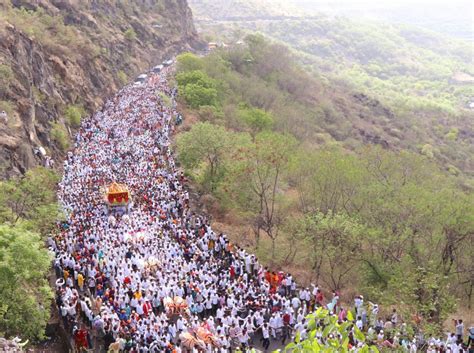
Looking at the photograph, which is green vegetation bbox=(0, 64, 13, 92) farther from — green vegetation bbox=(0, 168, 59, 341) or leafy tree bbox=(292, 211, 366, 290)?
leafy tree bbox=(292, 211, 366, 290)

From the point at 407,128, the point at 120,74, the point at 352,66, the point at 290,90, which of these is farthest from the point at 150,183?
the point at 352,66

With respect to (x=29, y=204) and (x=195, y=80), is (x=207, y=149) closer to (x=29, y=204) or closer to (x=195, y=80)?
(x=29, y=204)

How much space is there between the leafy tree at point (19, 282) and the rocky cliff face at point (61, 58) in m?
10.6

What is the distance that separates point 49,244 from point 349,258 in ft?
45.0

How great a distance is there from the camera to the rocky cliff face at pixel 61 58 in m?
32.4

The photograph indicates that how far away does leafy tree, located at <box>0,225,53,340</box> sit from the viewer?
16.2m

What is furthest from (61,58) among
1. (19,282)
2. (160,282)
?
(19,282)

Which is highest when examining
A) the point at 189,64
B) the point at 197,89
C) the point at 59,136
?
the point at 189,64

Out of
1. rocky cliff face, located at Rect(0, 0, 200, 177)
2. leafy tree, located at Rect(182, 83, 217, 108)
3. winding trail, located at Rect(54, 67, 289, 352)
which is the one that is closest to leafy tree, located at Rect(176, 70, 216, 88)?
leafy tree, located at Rect(182, 83, 217, 108)

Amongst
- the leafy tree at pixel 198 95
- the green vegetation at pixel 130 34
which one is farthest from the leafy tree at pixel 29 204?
the green vegetation at pixel 130 34

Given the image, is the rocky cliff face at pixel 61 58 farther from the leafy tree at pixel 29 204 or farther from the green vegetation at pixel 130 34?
the leafy tree at pixel 29 204

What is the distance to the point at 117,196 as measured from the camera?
2898cm

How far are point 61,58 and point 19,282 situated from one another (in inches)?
1448

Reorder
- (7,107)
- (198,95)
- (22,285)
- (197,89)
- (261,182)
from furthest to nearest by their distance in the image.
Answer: (197,89) < (198,95) < (7,107) < (261,182) < (22,285)
